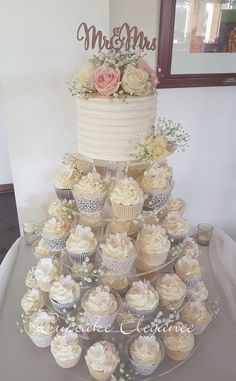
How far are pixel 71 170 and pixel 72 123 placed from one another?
519 mm

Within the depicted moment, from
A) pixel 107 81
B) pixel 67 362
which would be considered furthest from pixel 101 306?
pixel 107 81

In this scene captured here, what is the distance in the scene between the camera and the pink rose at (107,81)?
0.80 metres

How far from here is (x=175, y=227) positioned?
3.77ft

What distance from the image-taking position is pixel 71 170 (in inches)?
43.0

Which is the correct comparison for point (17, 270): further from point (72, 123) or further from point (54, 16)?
point (54, 16)

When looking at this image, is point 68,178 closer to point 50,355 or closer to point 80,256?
point 80,256

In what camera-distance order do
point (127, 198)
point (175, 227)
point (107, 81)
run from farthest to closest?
point (175, 227) → point (127, 198) → point (107, 81)

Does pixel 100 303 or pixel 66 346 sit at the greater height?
pixel 100 303

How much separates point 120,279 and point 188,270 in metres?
0.26

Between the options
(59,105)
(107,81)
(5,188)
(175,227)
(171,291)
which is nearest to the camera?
(107,81)

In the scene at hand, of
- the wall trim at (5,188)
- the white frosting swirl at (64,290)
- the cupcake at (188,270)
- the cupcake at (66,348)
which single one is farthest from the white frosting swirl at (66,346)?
the wall trim at (5,188)

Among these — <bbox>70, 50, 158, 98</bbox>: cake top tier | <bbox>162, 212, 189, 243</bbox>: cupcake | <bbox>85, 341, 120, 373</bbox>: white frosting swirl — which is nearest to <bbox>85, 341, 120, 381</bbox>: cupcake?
<bbox>85, 341, 120, 373</bbox>: white frosting swirl

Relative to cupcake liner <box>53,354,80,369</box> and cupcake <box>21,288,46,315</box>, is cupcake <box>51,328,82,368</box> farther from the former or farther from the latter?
cupcake <box>21,288,46,315</box>

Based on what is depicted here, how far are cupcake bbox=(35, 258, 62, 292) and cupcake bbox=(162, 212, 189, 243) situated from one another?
44 centimetres
